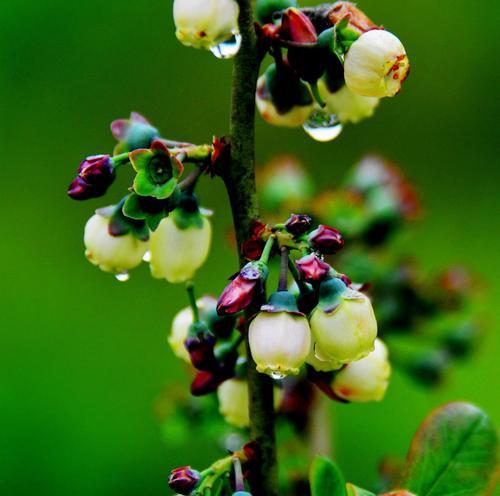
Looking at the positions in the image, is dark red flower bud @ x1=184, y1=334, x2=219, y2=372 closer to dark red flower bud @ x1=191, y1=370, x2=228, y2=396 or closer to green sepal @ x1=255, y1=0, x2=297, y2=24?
dark red flower bud @ x1=191, y1=370, x2=228, y2=396

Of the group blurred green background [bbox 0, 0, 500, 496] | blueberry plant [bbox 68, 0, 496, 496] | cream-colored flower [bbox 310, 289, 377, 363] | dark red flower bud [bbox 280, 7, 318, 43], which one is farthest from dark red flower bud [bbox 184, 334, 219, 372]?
blurred green background [bbox 0, 0, 500, 496]

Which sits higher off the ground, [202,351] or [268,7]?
[268,7]

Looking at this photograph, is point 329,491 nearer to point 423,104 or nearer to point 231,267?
point 231,267

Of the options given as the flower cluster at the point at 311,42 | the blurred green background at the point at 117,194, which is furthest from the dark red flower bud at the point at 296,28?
the blurred green background at the point at 117,194

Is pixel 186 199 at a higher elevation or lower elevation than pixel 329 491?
higher

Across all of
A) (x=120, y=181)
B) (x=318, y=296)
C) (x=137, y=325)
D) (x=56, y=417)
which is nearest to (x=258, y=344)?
(x=318, y=296)

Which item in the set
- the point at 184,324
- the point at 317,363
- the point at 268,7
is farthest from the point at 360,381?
the point at 268,7

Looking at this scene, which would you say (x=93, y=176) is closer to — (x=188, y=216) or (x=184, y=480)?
(x=188, y=216)
